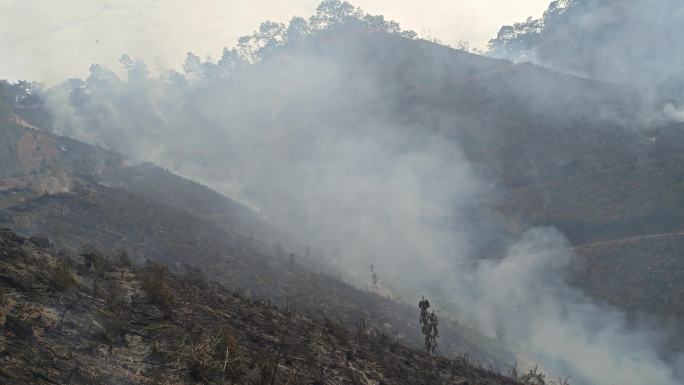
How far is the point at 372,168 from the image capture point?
254 ft

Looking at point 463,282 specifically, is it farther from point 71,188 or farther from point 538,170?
point 71,188

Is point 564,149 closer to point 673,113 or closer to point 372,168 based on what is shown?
point 673,113

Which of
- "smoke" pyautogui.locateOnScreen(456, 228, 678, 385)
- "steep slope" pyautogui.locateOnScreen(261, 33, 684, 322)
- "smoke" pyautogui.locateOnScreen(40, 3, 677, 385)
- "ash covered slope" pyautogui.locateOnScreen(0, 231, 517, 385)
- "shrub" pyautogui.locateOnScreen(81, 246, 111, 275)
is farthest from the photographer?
"steep slope" pyautogui.locateOnScreen(261, 33, 684, 322)

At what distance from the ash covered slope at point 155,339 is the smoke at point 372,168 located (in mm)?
30334

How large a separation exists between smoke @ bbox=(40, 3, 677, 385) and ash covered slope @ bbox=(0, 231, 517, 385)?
30334mm

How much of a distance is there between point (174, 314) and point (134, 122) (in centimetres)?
10717

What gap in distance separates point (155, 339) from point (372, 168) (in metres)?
69.4

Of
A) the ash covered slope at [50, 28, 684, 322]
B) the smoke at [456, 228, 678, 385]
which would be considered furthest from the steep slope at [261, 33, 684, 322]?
the smoke at [456, 228, 678, 385]

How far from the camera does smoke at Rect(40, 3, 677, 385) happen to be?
43250 mm

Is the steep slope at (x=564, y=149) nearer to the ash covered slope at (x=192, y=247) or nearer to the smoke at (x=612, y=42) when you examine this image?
the smoke at (x=612, y=42)

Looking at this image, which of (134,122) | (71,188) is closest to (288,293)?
(71,188)

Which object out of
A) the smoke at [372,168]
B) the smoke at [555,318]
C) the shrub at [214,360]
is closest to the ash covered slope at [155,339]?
the shrub at [214,360]

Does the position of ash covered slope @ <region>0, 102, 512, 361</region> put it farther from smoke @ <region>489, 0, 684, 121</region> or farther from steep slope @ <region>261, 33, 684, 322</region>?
smoke @ <region>489, 0, 684, 121</region>

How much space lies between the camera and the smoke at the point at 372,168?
4325cm
